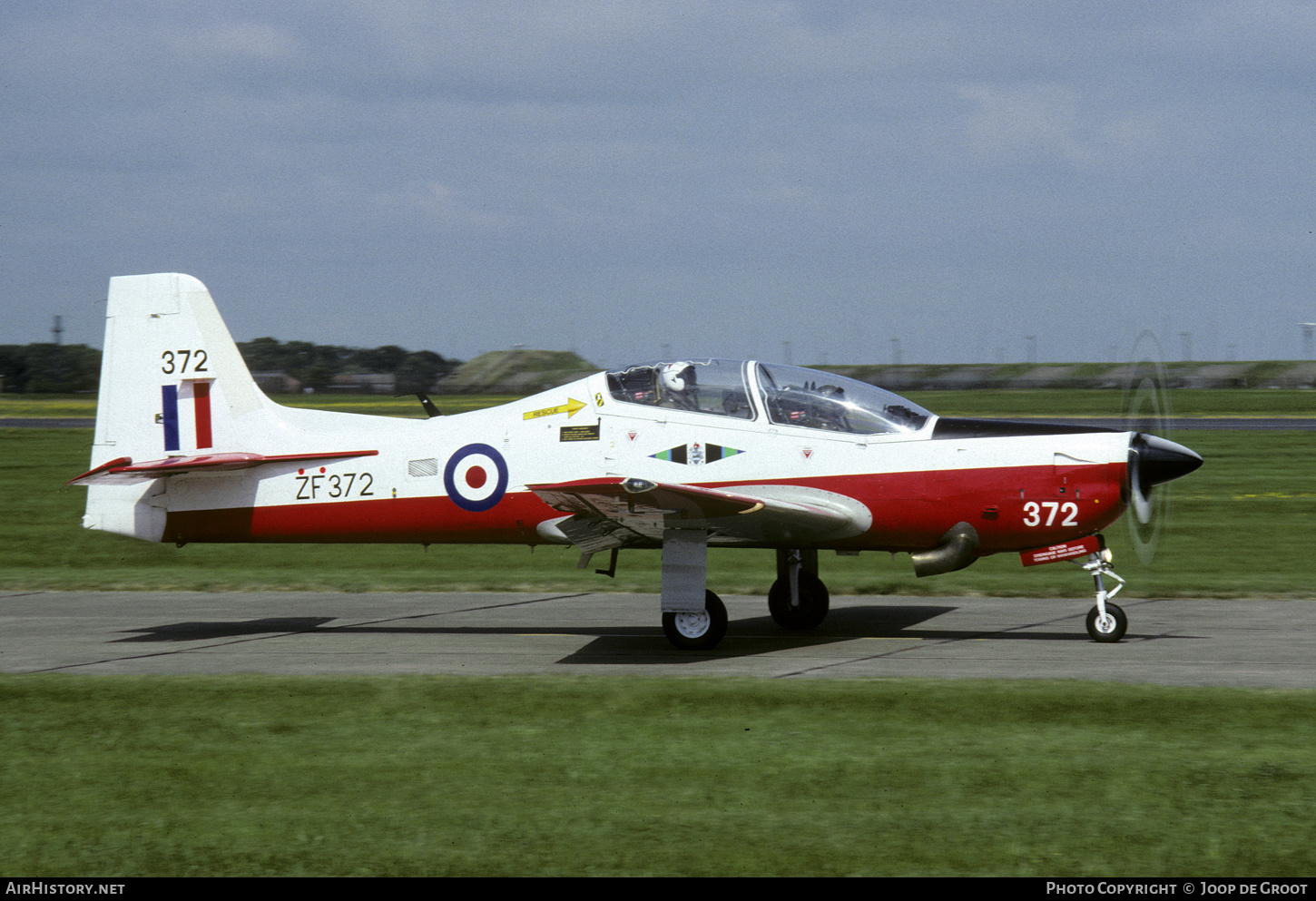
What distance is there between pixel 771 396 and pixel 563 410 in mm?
2028

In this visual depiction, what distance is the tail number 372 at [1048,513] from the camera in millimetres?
10422

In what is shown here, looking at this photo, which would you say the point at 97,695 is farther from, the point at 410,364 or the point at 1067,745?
the point at 410,364

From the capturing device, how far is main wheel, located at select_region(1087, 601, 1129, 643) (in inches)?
416

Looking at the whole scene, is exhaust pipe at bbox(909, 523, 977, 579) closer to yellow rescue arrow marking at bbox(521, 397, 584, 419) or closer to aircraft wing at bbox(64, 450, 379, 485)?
yellow rescue arrow marking at bbox(521, 397, 584, 419)

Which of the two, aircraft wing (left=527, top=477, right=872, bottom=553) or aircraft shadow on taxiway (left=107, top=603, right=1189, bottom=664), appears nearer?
aircraft wing (left=527, top=477, right=872, bottom=553)

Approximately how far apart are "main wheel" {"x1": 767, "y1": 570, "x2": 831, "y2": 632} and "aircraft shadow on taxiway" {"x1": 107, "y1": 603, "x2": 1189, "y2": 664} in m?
0.13

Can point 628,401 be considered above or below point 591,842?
above

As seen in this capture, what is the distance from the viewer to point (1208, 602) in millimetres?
12969

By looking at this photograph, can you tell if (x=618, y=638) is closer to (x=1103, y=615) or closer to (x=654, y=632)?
(x=654, y=632)

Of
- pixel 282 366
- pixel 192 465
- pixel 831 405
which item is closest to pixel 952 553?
pixel 831 405

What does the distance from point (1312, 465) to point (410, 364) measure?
50127mm

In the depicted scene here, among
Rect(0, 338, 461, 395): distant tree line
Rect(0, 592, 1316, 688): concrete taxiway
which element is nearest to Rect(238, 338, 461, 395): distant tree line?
Rect(0, 338, 461, 395): distant tree line

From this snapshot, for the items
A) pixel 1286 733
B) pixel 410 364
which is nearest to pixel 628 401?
pixel 1286 733

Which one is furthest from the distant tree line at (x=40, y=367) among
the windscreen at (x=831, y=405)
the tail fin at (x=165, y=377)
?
the windscreen at (x=831, y=405)
